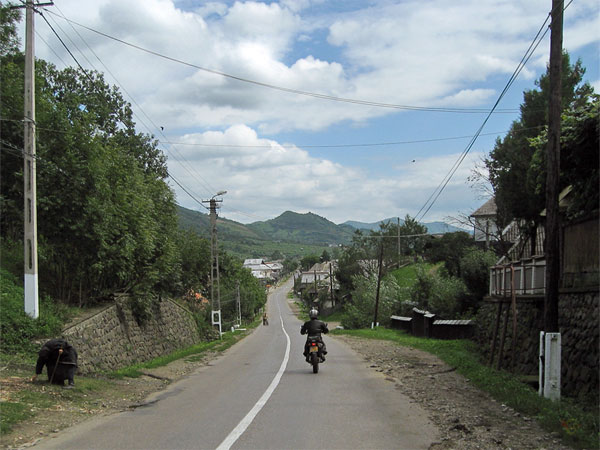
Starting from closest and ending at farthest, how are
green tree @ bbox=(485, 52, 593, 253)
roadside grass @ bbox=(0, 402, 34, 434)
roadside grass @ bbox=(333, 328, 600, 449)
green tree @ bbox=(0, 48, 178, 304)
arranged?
roadside grass @ bbox=(333, 328, 600, 449) → roadside grass @ bbox=(0, 402, 34, 434) → green tree @ bbox=(0, 48, 178, 304) → green tree @ bbox=(485, 52, 593, 253)

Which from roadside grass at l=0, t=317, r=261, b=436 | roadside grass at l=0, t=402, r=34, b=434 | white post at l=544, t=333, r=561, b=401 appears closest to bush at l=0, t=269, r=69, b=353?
roadside grass at l=0, t=317, r=261, b=436

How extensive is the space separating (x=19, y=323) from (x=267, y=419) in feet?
27.3

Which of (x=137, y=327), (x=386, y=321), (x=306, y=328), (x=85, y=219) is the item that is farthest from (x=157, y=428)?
(x=386, y=321)

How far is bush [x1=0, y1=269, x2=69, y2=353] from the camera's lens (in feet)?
43.3

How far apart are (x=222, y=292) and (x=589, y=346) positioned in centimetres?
6928

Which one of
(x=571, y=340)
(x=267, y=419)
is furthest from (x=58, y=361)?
(x=571, y=340)

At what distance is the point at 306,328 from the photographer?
1509 centimetres

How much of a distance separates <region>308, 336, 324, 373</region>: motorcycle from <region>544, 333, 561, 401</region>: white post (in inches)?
231

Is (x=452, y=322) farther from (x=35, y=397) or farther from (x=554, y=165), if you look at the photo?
(x=35, y=397)

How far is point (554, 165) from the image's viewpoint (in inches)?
432

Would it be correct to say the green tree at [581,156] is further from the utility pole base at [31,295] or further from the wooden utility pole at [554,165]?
the utility pole base at [31,295]

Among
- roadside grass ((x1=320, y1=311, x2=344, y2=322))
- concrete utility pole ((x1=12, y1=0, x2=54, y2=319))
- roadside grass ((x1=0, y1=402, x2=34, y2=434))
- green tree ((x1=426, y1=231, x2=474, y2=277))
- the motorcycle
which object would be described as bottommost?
roadside grass ((x1=320, y1=311, x2=344, y2=322))

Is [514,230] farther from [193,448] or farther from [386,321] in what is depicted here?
[193,448]

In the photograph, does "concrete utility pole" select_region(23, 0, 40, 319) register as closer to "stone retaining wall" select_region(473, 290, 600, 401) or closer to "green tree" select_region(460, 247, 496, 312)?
"stone retaining wall" select_region(473, 290, 600, 401)
